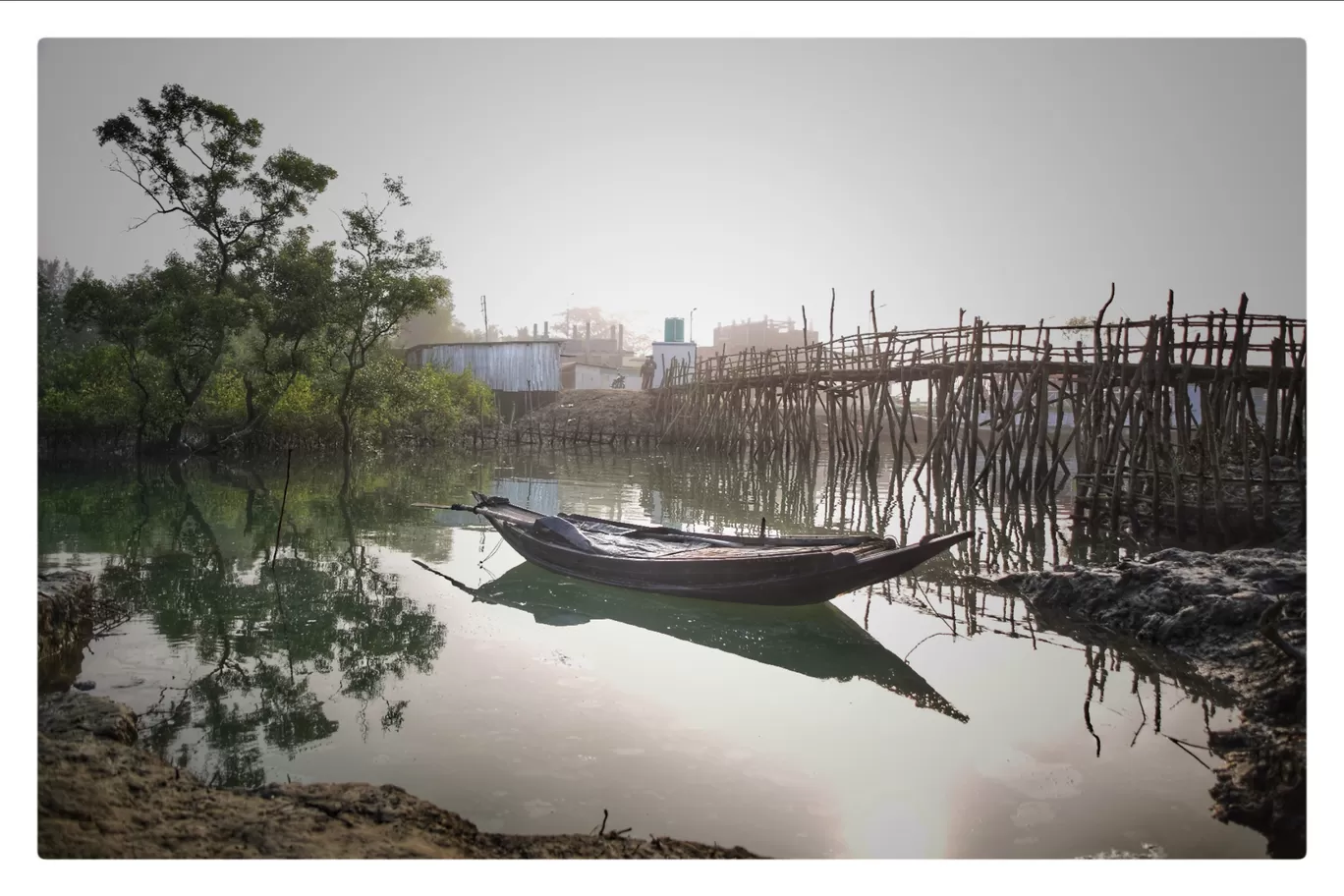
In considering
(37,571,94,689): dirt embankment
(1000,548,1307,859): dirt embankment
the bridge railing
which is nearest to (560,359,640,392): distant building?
the bridge railing

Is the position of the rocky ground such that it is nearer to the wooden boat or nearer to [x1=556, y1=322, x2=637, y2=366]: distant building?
the wooden boat

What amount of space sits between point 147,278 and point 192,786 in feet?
55.9

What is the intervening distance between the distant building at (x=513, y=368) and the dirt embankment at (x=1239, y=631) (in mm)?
29146

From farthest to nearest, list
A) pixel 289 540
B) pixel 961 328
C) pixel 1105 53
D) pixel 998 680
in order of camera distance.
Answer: pixel 961 328 < pixel 289 540 < pixel 998 680 < pixel 1105 53

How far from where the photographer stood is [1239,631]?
5543 millimetres

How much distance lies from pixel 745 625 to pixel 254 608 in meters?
3.86

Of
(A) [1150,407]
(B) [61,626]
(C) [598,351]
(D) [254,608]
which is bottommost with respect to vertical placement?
(D) [254,608]

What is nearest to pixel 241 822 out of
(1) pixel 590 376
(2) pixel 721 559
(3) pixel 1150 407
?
(2) pixel 721 559

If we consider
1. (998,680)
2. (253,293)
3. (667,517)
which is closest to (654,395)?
(253,293)

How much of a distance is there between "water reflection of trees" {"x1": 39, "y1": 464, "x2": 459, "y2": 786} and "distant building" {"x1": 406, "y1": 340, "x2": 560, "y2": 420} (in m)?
21.9

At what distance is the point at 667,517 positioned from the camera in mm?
12516

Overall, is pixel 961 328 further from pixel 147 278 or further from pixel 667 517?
pixel 147 278

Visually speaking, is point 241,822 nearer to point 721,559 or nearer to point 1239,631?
point 721,559

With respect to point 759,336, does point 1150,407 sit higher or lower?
lower
